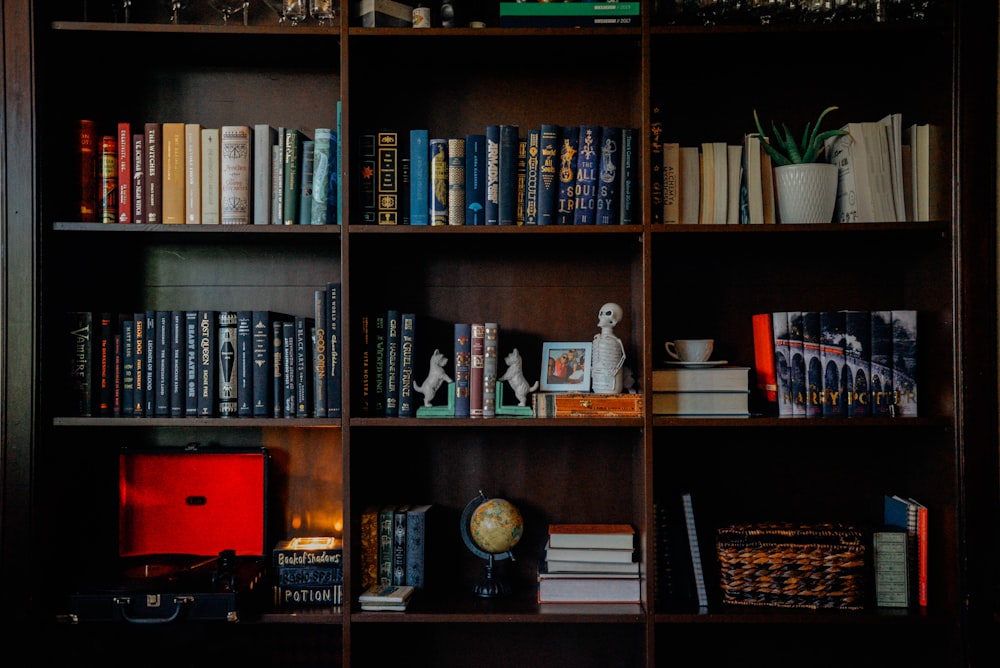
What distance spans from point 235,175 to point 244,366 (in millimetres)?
465

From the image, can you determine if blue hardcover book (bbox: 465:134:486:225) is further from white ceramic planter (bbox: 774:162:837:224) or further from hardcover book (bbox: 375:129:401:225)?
white ceramic planter (bbox: 774:162:837:224)

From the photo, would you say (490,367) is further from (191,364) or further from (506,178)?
(191,364)

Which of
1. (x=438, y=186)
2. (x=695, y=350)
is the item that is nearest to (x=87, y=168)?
(x=438, y=186)

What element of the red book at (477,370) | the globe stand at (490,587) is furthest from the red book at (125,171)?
the globe stand at (490,587)

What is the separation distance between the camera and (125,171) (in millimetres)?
1782

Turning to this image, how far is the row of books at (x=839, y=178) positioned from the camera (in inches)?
69.3

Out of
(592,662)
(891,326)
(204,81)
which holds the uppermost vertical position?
(204,81)

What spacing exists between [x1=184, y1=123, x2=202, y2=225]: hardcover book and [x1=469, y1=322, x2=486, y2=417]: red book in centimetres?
74

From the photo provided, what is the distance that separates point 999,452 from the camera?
1.64 metres

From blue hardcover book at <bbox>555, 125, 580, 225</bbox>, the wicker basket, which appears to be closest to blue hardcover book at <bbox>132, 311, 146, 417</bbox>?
blue hardcover book at <bbox>555, 125, 580, 225</bbox>

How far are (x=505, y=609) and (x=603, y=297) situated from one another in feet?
2.78

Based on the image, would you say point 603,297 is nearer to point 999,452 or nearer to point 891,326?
point 891,326

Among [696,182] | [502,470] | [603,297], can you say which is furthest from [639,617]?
[696,182]

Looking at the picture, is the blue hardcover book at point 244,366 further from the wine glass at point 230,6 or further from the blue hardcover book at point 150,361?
the wine glass at point 230,6
